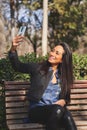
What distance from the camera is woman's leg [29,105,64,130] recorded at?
495cm

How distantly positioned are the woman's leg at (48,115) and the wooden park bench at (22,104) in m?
0.37

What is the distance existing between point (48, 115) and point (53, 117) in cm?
9

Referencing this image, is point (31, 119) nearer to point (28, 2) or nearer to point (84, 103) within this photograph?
point (84, 103)

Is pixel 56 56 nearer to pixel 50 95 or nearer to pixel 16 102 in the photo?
pixel 50 95

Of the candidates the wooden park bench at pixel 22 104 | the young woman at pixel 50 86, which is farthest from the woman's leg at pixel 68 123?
the wooden park bench at pixel 22 104

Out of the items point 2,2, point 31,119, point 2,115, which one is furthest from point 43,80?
point 2,2

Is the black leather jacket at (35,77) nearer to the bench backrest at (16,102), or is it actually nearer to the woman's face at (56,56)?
the woman's face at (56,56)

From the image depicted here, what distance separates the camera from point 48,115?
502 cm

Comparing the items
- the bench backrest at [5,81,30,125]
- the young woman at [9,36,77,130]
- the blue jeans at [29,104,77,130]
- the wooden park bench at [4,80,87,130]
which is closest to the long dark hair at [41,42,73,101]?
the young woman at [9,36,77,130]

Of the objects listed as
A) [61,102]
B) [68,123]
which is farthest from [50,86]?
[68,123]

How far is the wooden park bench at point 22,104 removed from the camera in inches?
225

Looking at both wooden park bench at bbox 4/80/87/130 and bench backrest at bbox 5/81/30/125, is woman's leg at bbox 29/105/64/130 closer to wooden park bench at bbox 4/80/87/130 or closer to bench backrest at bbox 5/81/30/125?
wooden park bench at bbox 4/80/87/130

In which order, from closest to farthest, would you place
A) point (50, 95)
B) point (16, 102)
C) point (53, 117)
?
point (53, 117), point (50, 95), point (16, 102)

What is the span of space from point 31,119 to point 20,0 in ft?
93.0
